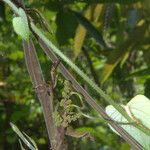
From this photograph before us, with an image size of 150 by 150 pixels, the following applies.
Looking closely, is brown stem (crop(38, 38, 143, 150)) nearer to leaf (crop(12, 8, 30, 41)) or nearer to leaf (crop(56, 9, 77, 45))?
leaf (crop(12, 8, 30, 41))

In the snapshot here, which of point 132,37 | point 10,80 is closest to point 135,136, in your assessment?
point 132,37

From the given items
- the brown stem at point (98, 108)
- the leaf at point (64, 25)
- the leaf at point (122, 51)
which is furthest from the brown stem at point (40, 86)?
the leaf at point (122, 51)

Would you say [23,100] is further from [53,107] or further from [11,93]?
[53,107]

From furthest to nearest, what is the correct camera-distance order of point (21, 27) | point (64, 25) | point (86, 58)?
point (86, 58), point (64, 25), point (21, 27)

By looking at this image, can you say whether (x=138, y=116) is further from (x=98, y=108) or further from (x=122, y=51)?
(x=122, y=51)

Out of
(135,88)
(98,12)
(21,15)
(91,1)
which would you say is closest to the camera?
(21,15)

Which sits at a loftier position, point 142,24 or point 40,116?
point 142,24

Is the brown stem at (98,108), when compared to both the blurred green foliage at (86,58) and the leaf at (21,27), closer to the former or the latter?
the leaf at (21,27)

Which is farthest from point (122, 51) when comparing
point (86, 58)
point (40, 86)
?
point (40, 86)
